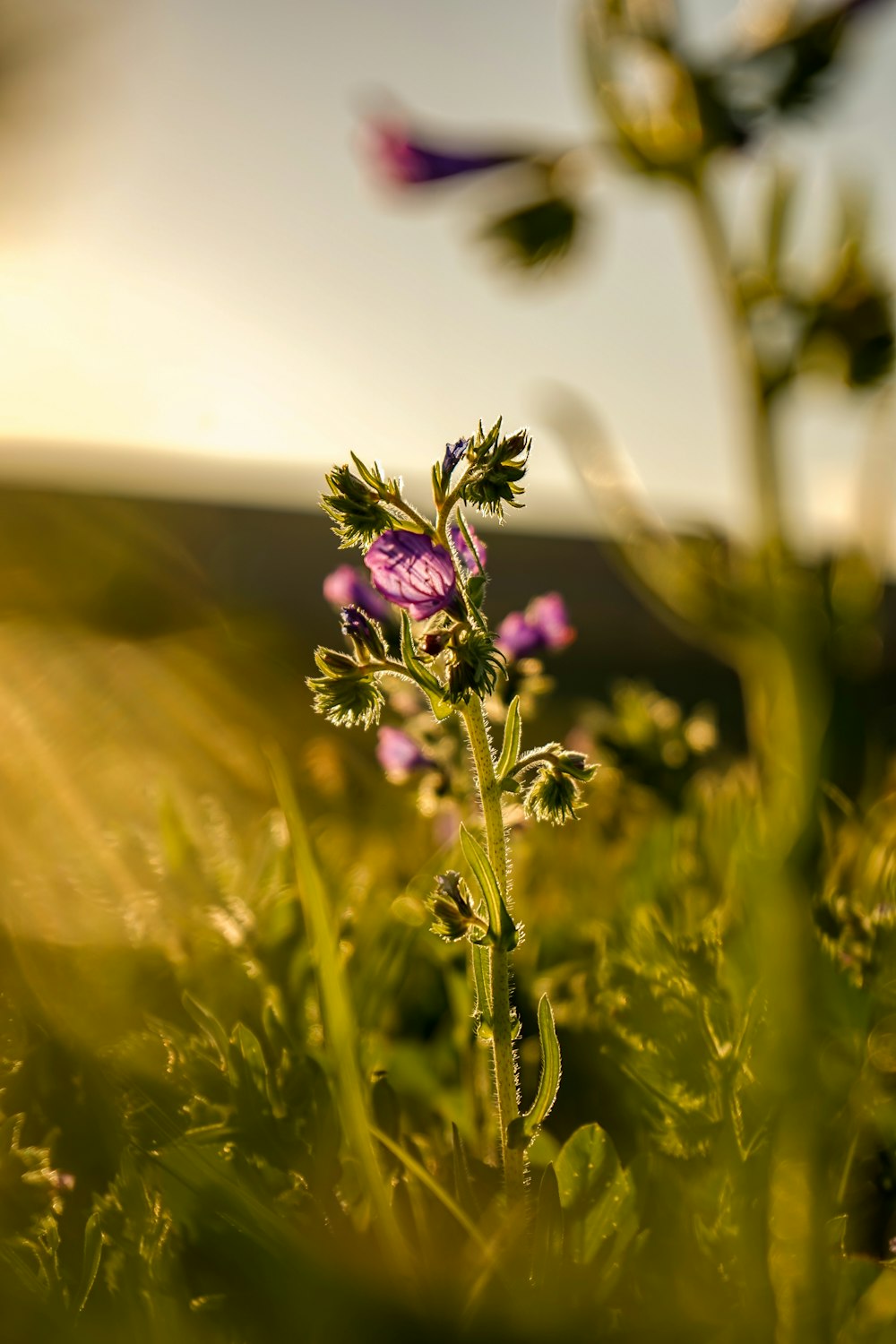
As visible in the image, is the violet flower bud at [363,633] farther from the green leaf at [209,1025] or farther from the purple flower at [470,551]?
the green leaf at [209,1025]

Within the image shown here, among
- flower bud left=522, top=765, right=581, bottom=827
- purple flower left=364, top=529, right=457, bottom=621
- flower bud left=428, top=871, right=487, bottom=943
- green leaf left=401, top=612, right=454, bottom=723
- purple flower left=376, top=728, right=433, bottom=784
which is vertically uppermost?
purple flower left=364, top=529, right=457, bottom=621

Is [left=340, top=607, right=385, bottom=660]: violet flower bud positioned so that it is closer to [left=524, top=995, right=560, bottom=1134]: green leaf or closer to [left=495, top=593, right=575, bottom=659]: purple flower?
[left=524, top=995, right=560, bottom=1134]: green leaf

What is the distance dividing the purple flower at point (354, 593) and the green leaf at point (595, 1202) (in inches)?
22.0

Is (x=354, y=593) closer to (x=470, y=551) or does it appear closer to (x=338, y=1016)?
(x=470, y=551)

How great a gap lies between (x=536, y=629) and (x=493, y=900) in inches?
24.4

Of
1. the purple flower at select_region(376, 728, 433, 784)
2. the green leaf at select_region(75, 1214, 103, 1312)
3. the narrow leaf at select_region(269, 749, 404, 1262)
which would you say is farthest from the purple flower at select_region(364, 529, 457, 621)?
the purple flower at select_region(376, 728, 433, 784)

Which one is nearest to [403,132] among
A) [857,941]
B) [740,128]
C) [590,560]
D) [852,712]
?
[740,128]

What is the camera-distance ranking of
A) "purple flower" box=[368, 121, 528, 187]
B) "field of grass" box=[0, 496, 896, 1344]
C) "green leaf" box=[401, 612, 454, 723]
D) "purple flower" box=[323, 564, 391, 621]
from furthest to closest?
1. "purple flower" box=[323, 564, 391, 621]
2. "purple flower" box=[368, 121, 528, 187]
3. "green leaf" box=[401, 612, 454, 723]
4. "field of grass" box=[0, 496, 896, 1344]

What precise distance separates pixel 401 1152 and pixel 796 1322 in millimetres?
203

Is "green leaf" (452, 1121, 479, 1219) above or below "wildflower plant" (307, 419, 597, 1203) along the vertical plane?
below

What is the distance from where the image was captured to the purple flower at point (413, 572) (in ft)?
2.02

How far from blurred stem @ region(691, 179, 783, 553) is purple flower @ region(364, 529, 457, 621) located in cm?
18

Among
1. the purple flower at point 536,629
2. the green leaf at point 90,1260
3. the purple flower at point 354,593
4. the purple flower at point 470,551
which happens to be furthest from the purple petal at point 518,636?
the green leaf at point 90,1260

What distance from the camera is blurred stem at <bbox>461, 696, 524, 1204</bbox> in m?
0.55
